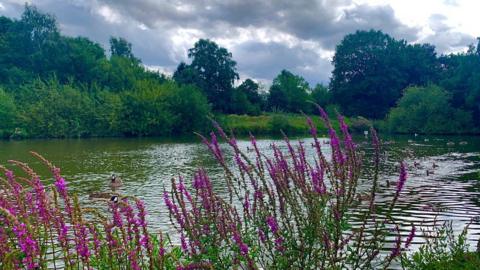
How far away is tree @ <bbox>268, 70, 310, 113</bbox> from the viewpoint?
10781 cm

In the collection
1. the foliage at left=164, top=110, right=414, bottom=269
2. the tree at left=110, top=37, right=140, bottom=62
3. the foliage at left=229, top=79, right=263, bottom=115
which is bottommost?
the foliage at left=164, top=110, right=414, bottom=269

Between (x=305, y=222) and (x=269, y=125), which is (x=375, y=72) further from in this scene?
(x=305, y=222)

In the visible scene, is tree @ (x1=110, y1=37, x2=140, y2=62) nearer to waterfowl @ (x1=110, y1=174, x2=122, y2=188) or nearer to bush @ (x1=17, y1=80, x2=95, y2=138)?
bush @ (x1=17, y1=80, x2=95, y2=138)

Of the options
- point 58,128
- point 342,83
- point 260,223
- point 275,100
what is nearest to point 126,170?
point 260,223

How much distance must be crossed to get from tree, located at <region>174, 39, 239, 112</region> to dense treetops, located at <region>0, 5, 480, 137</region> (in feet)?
0.83

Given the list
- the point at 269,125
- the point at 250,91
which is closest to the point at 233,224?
the point at 269,125

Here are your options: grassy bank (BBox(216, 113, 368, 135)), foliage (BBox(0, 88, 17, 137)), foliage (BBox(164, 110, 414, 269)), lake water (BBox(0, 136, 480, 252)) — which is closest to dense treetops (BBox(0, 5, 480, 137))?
foliage (BBox(0, 88, 17, 137))

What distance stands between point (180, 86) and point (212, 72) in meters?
12.9

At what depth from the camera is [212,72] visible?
112 m

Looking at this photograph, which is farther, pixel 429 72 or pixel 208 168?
pixel 429 72

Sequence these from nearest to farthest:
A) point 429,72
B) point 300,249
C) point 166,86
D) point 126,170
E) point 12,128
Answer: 1. point 300,249
2. point 126,170
3. point 12,128
4. point 166,86
5. point 429,72

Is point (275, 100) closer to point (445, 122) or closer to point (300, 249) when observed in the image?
point (445, 122)

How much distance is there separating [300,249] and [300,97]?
354ft

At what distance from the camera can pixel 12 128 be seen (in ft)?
253
